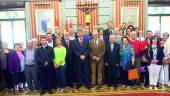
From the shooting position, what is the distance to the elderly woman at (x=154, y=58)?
28.3 ft

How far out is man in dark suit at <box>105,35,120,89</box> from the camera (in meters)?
8.58

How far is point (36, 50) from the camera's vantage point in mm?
8359

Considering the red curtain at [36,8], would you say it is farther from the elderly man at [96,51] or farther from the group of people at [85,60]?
the elderly man at [96,51]

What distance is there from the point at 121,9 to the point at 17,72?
4676 millimetres

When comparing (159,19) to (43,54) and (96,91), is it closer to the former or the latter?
(96,91)

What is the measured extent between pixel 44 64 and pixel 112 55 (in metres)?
1.80

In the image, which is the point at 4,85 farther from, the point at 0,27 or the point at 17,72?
the point at 0,27

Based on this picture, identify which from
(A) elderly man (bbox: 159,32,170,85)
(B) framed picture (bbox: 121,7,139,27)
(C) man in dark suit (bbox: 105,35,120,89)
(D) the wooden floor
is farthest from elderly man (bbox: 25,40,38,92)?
(B) framed picture (bbox: 121,7,139,27)

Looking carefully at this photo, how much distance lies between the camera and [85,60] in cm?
858

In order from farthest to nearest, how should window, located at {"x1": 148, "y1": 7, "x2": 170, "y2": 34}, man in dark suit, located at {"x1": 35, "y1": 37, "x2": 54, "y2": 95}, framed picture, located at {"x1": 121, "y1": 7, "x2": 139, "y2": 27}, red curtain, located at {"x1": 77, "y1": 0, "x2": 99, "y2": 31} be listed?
window, located at {"x1": 148, "y1": 7, "x2": 170, "y2": 34} < framed picture, located at {"x1": 121, "y1": 7, "x2": 139, "y2": 27} < red curtain, located at {"x1": 77, "y1": 0, "x2": 99, "y2": 31} < man in dark suit, located at {"x1": 35, "y1": 37, "x2": 54, "y2": 95}

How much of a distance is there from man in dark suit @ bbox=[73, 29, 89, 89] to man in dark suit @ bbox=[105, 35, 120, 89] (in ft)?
1.81

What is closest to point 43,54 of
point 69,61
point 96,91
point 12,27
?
point 69,61

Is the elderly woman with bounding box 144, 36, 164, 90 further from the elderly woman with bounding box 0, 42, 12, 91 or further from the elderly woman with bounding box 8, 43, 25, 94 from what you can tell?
the elderly woman with bounding box 0, 42, 12, 91

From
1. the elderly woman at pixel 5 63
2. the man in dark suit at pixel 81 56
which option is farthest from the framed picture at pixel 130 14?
the elderly woman at pixel 5 63
